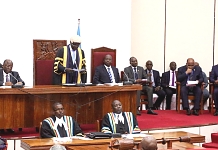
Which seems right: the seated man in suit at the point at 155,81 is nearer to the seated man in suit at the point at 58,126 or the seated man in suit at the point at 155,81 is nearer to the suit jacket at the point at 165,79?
the suit jacket at the point at 165,79

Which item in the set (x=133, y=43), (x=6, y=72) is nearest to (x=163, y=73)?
(x=133, y=43)

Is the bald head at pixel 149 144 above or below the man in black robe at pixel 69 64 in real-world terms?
below

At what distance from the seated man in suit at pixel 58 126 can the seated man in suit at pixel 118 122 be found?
1.39 ft

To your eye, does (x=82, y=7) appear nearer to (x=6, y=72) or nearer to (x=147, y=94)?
(x=147, y=94)

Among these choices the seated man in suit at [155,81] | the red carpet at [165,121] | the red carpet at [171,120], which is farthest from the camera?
the seated man in suit at [155,81]

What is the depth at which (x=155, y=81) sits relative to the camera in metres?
Answer: 11.5

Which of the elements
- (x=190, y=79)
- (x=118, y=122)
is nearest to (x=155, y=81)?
(x=190, y=79)

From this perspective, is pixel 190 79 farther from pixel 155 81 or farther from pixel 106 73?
pixel 106 73

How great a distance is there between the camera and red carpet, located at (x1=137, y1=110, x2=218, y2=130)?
30.1 ft

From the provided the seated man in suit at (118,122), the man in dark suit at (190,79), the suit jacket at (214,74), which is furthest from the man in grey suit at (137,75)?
the seated man in suit at (118,122)

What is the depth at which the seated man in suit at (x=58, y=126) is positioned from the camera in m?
6.98

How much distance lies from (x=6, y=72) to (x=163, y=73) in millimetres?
4214

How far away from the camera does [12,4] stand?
391 inches

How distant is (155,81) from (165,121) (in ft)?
6.36
